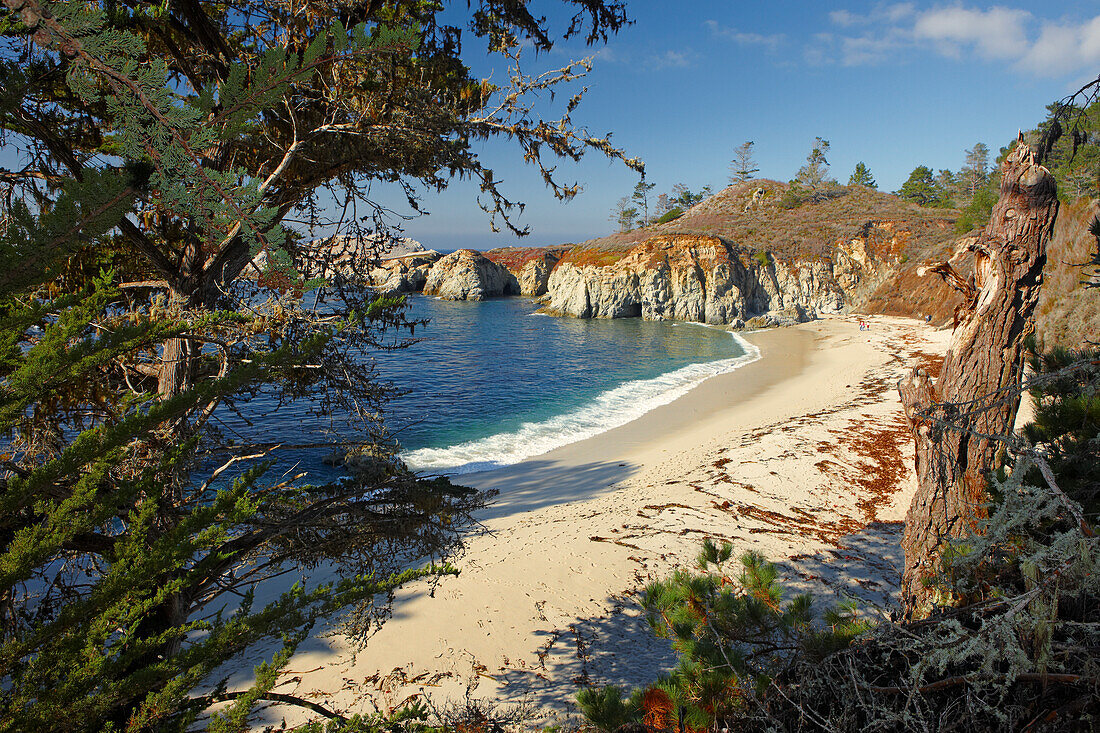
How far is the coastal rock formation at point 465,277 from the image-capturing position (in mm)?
66375

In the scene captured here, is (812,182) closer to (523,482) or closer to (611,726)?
(523,482)

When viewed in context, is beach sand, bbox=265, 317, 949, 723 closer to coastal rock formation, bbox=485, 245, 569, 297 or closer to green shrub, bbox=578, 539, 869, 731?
green shrub, bbox=578, 539, 869, 731

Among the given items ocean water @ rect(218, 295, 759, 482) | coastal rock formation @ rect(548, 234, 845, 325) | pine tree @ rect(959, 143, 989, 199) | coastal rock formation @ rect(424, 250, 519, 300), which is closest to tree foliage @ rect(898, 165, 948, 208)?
pine tree @ rect(959, 143, 989, 199)

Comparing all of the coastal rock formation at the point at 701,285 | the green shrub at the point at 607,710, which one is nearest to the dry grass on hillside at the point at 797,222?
the coastal rock formation at the point at 701,285

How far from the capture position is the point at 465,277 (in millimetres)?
66312

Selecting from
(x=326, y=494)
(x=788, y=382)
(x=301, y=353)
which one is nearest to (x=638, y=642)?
(x=326, y=494)

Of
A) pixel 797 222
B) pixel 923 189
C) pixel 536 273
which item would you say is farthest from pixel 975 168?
pixel 536 273

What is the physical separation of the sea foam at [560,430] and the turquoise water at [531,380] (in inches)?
1.4

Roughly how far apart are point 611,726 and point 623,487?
27.3 ft

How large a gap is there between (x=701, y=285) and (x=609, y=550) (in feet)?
138

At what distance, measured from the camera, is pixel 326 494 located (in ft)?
10.6

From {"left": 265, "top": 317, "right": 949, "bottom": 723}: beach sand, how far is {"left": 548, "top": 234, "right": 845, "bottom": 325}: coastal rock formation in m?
31.2

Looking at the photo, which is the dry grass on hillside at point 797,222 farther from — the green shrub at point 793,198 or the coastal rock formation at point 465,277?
the coastal rock formation at point 465,277

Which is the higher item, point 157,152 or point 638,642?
point 157,152
